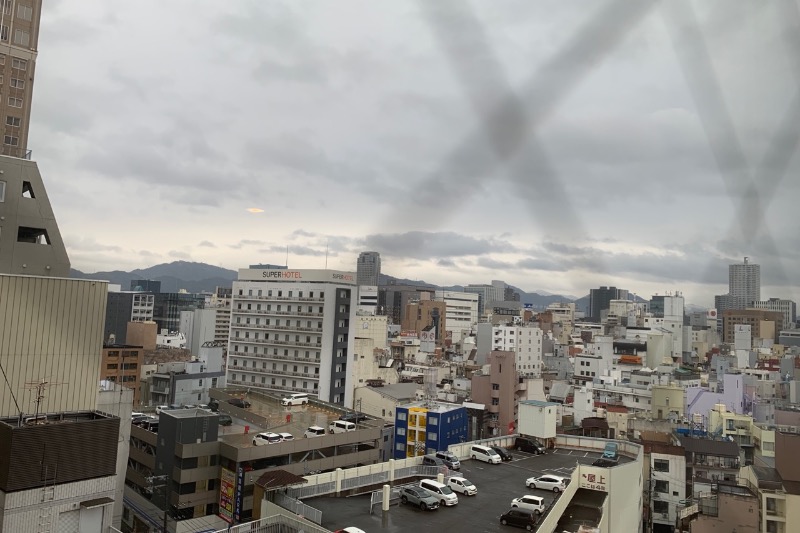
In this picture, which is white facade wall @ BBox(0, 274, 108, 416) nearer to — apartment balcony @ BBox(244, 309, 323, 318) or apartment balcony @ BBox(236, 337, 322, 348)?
apartment balcony @ BBox(236, 337, 322, 348)

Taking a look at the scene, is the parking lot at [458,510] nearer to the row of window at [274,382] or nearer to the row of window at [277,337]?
the row of window at [274,382]

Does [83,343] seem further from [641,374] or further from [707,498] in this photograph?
[641,374]

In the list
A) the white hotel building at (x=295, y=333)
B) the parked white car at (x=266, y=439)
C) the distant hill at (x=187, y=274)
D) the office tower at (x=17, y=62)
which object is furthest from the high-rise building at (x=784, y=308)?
the distant hill at (x=187, y=274)

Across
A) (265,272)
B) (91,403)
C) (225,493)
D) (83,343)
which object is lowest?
(225,493)

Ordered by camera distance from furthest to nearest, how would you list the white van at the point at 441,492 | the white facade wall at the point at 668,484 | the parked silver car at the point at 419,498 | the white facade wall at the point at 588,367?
the white facade wall at the point at 588,367 → the white facade wall at the point at 668,484 → the white van at the point at 441,492 → the parked silver car at the point at 419,498

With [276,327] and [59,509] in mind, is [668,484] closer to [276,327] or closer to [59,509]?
[59,509]

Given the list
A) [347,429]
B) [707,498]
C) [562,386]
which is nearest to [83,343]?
[347,429]

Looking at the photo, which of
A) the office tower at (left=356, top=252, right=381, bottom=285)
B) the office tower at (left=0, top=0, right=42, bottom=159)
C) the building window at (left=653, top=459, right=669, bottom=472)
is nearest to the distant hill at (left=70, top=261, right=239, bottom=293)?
the office tower at (left=356, top=252, right=381, bottom=285)

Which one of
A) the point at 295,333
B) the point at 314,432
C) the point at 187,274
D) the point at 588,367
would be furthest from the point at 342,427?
the point at 187,274
